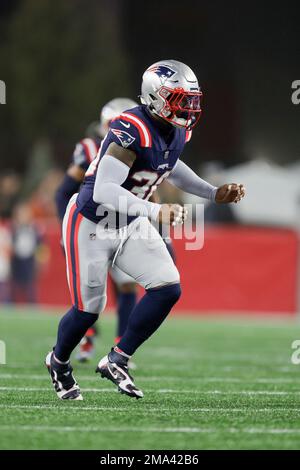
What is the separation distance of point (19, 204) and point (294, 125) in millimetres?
4915

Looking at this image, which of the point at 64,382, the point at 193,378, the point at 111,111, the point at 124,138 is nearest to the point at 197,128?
the point at 111,111

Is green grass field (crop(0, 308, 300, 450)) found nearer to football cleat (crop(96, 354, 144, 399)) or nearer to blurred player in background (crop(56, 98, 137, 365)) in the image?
football cleat (crop(96, 354, 144, 399))

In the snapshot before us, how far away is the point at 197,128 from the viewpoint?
17250mm

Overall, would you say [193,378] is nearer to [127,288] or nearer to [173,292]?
[127,288]

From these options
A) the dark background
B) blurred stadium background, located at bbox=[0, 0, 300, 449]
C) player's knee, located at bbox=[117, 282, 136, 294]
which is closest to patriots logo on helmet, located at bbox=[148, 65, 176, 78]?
blurred stadium background, located at bbox=[0, 0, 300, 449]

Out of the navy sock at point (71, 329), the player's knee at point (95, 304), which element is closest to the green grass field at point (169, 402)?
the navy sock at point (71, 329)

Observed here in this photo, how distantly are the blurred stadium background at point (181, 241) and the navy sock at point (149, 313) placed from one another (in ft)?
0.94

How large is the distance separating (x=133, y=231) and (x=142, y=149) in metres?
0.44

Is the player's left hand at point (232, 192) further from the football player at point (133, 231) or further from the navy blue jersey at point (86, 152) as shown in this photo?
the navy blue jersey at point (86, 152)

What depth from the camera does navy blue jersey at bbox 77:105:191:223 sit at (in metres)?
4.88

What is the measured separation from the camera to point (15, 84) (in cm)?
2009
